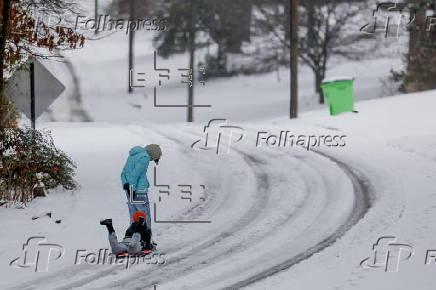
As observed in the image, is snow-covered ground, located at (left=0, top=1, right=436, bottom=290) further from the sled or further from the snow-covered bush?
the snow-covered bush

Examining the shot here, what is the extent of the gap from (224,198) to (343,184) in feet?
8.56

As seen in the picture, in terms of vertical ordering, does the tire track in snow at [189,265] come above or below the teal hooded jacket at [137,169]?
below

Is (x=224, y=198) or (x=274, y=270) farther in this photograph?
(x=224, y=198)

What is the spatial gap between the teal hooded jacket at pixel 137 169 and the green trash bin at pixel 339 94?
15.3m

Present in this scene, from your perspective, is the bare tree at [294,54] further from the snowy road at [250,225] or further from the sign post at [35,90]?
the sign post at [35,90]

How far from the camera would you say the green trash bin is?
23.8m

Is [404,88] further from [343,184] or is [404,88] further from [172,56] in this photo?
[172,56]

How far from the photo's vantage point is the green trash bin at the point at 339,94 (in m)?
23.8

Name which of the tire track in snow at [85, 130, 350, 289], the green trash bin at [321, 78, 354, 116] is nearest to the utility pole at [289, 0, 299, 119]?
the green trash bin at [321, 78, 354, 116]

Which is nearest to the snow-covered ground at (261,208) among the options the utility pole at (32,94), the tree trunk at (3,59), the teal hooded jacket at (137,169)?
the teal hooded jacket at (137,169)

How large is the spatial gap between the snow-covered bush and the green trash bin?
12689mm

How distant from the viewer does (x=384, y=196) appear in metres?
12.6

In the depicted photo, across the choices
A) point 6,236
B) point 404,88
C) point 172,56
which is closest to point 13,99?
point 6,236

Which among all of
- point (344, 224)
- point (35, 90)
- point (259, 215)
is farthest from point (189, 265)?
point (35, 90)
